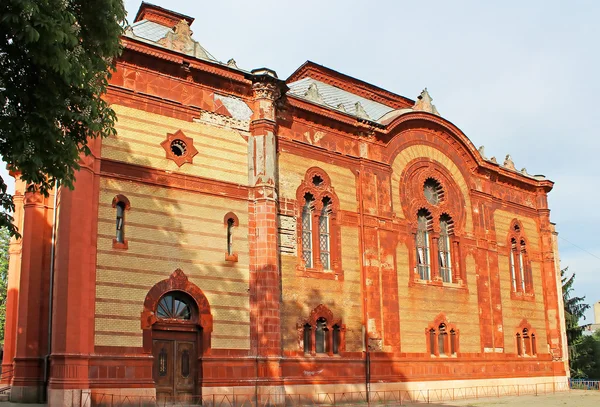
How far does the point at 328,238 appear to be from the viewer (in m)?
26.8

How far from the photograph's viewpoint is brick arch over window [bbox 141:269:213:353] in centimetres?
2105

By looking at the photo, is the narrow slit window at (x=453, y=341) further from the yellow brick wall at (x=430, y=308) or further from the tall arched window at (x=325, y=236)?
the tall arched window at (x=325, y=236)

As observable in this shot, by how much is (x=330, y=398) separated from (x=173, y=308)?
6.85 metres

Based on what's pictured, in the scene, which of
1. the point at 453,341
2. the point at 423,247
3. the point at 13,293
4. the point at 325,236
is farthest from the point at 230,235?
the point at 453,341

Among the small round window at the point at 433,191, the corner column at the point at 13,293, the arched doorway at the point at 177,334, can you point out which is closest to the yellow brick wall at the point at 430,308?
the small round window at the point at 433,191

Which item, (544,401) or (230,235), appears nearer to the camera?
(230,235)

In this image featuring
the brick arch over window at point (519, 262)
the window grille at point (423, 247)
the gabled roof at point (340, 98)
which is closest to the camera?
the window grille at point (423, 247)

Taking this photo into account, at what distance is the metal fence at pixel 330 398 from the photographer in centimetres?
2003

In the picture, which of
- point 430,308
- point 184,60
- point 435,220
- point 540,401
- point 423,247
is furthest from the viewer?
point 435,220

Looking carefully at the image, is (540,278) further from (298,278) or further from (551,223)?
(298,278)

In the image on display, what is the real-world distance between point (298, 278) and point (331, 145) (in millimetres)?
5920

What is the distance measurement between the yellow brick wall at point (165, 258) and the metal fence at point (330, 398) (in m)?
1.61

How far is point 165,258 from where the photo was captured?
21.8 meters

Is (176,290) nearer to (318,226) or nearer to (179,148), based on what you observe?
A: (179,148)
